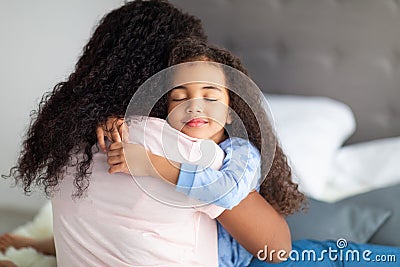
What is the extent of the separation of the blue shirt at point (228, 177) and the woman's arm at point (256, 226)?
0.03m

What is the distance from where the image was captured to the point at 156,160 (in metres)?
1.04

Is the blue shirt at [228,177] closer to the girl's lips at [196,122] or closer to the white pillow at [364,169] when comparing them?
the girl's lips at [196,122]

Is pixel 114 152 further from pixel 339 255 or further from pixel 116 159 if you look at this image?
pixel 339 255

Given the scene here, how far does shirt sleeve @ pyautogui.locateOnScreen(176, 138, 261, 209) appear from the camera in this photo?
1.01m

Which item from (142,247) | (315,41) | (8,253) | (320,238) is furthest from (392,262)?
(315,41)

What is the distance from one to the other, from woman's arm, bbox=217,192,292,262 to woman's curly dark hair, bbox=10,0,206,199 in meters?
0.25

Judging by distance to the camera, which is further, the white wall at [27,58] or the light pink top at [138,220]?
the white wall at [27,58]

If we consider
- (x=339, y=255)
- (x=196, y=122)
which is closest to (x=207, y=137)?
(x=196, y=122)

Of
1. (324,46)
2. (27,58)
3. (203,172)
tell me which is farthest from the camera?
(324,46)

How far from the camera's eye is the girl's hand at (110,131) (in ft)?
3.48

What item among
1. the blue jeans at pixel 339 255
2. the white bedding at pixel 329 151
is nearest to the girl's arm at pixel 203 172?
the blue jeans at pixel 339 255

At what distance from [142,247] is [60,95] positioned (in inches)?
12.4

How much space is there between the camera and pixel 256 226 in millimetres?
1112

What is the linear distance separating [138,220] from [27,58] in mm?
1087
